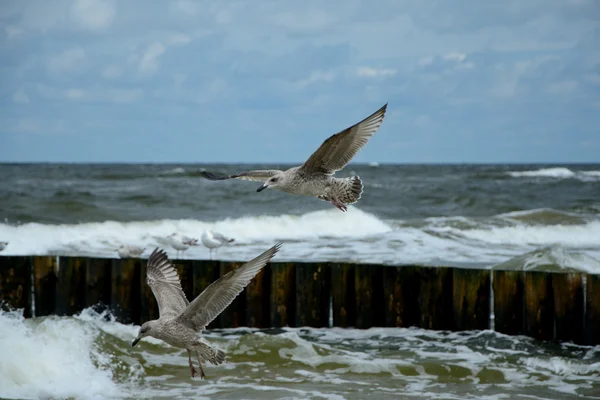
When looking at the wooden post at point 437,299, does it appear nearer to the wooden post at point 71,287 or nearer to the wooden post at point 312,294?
the wooden post at point 312,294

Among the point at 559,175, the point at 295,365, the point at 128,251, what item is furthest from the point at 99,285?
the point at 559,175

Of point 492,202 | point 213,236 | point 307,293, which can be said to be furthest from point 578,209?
point 307,293

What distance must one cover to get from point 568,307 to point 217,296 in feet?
14.8

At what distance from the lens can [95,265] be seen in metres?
9.61

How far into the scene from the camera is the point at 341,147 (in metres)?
5.95

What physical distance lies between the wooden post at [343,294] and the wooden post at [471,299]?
1065 millimetres

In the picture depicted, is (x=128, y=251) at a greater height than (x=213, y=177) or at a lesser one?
lesser

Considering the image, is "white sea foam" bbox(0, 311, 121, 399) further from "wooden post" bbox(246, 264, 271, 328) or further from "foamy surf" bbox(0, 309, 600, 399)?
"wooden post" bbox(246, 264, 271, 328)

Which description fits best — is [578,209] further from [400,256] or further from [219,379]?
[219,379]

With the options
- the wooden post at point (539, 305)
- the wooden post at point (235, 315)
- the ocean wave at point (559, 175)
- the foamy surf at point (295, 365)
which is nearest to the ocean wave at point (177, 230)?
the wooden post at point (235, 315)

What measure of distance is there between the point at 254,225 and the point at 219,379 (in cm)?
1310

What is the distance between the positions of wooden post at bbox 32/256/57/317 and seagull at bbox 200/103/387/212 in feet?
13.8

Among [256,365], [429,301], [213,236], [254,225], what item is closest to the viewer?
[256,365]

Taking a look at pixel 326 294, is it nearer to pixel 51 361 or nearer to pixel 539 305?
pixel 539 305
